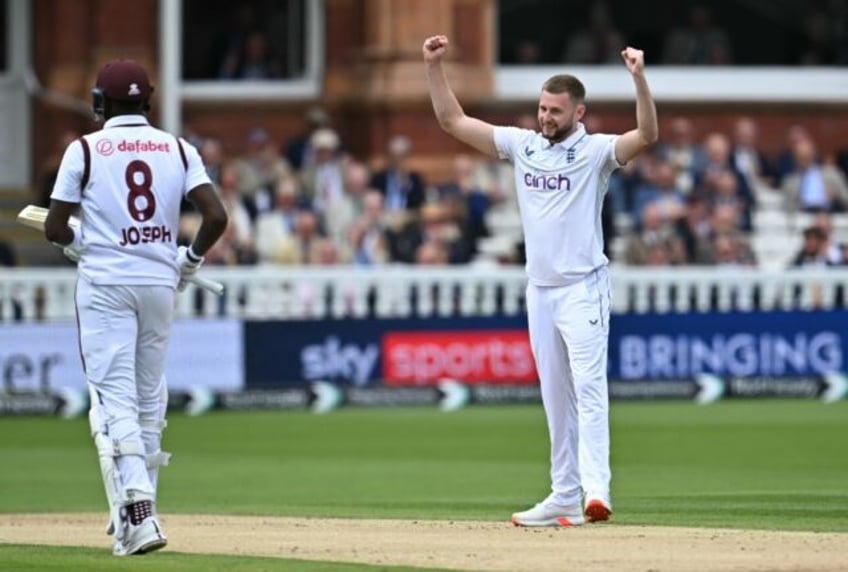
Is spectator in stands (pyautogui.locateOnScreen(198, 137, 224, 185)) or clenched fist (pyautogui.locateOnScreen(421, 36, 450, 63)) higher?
clenched fist (pyautogui.locateOnScreen(421, 36, 450, 63))

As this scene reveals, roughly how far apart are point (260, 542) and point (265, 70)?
16.7m

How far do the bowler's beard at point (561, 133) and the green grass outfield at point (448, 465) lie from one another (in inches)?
78.0

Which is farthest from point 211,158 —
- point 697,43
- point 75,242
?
point 75,242

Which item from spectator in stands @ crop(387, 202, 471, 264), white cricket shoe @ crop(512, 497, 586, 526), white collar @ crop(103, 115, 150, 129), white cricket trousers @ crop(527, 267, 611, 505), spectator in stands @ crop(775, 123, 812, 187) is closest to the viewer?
white collar @ crop(103, 115, 150, 129)

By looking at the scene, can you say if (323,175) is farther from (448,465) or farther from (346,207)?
(448,465)

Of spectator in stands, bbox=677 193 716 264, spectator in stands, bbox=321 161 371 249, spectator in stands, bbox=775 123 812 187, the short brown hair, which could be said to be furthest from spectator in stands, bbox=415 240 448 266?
the short brown hair

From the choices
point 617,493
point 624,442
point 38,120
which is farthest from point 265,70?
point 617,493

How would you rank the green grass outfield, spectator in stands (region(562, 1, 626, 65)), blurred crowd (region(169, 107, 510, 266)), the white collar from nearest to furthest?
the white collar < the green grass outfield < blurred crowd (region(169, 107, 510, 266)) < spectator in stands (region(562, 1, 626, 65))

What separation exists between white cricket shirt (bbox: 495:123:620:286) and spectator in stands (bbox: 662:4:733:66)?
17.2 meters

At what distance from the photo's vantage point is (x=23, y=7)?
26.8 m

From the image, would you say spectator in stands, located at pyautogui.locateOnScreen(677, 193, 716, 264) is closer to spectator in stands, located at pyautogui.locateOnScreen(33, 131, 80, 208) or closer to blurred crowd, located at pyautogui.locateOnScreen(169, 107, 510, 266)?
blurred crowd, located at pyautogui.locateOnScreen(169, 107, 510, 266)

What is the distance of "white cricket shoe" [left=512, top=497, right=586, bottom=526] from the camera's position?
11484mm

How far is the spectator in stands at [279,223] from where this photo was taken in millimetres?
22922

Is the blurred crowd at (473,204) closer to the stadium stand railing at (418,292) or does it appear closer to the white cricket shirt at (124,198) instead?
the stadium stand railing at (418,292)
